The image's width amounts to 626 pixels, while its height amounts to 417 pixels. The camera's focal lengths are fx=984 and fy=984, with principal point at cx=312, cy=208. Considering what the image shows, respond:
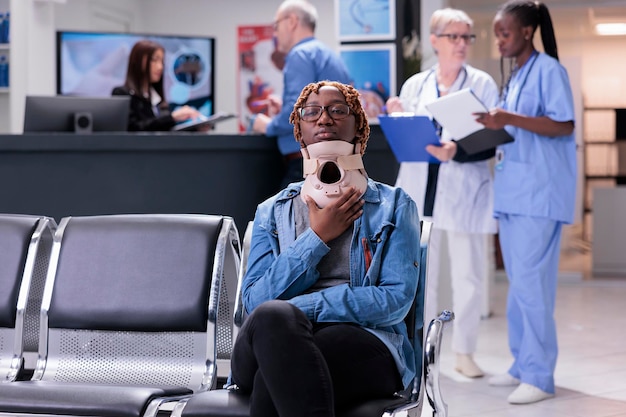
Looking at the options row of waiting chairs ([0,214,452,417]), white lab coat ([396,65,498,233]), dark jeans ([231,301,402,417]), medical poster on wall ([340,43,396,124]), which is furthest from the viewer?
→ medical poster on wall ([340,43,396,124])

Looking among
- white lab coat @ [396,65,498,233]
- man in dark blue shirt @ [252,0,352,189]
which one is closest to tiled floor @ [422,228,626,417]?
white lab coat @ [396,65,498,233]

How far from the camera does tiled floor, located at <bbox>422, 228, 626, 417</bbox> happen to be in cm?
385

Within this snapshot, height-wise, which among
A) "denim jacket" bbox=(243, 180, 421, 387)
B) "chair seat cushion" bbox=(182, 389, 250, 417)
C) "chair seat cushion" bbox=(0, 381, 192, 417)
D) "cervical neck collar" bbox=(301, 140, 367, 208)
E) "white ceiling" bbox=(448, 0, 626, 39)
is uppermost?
"white ceiling" bbox=(448, 0, 626, 39)

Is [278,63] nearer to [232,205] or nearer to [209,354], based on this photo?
[232,205]

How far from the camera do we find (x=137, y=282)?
2734 mm

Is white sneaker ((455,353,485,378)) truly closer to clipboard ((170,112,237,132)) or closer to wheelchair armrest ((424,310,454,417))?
clipboard ((170,112,237,132))

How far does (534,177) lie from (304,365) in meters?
2.08

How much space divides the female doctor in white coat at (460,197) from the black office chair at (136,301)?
Answer: 1801mm

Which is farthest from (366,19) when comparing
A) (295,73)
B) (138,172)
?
(138,172)

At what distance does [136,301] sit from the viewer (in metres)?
2.71

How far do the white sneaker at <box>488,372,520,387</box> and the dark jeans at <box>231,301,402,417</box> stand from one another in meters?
2.03

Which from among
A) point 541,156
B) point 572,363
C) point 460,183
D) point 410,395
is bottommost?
point 572,363

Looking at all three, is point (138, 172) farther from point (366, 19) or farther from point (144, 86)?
point (366, 19)

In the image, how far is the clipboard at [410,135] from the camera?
4085 mm
